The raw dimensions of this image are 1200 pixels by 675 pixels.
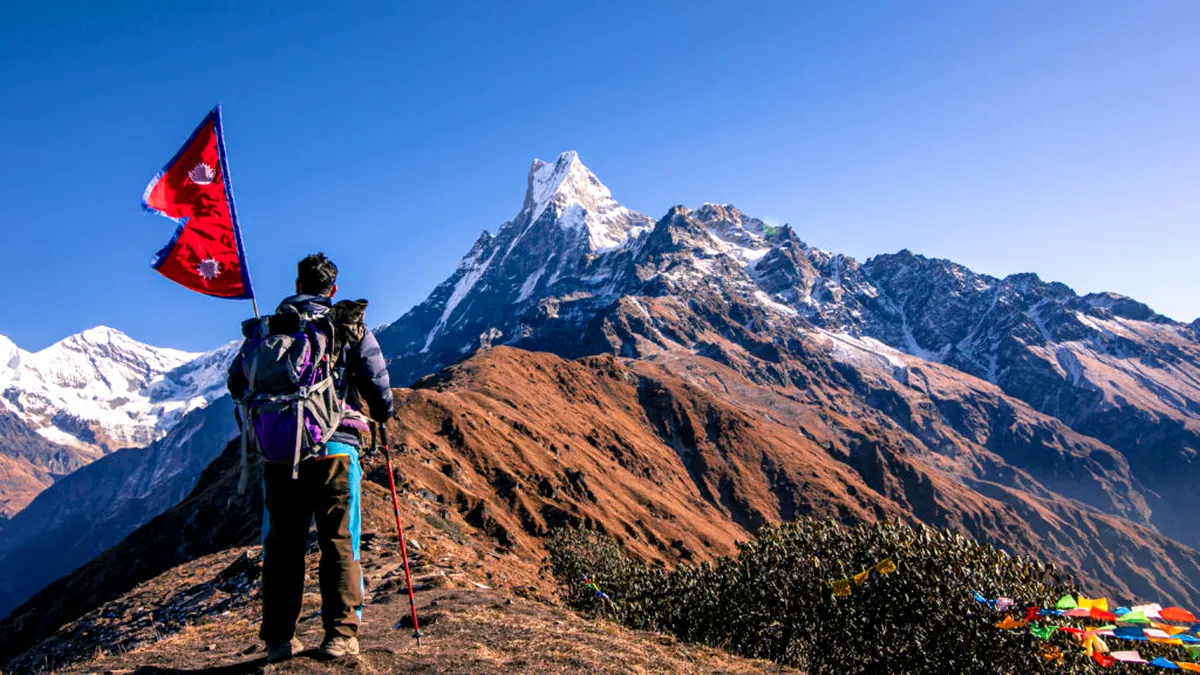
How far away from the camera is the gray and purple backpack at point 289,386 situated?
273 inches

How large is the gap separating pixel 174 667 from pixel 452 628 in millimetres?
3390

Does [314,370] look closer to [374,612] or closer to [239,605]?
[374,612]

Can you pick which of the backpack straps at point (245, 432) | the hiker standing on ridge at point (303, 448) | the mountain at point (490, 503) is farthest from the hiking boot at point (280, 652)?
the backpack straps at point (245, 432)

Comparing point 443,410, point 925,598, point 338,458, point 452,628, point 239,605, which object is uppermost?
point 443,410

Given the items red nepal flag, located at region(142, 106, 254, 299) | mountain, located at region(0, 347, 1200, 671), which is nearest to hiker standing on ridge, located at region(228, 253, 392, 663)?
mountain, located at region(0, 347, 1200, 671)

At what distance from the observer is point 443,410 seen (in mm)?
80062

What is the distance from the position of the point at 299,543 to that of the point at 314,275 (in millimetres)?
2991

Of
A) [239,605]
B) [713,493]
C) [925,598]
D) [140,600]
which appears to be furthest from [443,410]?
[713,493]

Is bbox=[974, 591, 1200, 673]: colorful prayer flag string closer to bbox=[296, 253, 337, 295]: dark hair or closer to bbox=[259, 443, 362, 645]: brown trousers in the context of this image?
bbox=[259, 443, 362, 645]: brown trousers

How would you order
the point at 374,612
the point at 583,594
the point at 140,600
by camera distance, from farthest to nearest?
the point at 583,594 < the point at 140,600 < the point at 374,612

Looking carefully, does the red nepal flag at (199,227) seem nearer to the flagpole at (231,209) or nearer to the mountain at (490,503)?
the flagpole at (231,209)

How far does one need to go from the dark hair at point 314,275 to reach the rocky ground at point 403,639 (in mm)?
3997

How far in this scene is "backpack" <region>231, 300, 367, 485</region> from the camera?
6.93 m

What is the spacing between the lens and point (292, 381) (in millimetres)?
7000
